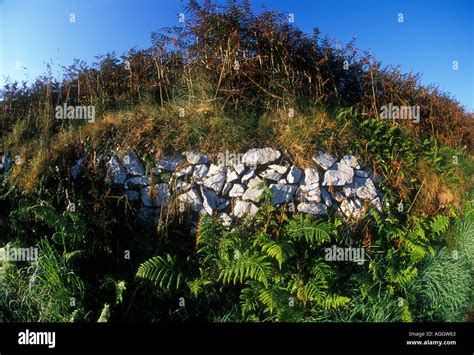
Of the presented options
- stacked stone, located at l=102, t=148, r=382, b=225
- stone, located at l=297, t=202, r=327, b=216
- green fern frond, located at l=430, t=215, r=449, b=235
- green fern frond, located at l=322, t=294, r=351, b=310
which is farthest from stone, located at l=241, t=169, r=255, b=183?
green fern frond, located at l=430, t=215, r=449, b=235

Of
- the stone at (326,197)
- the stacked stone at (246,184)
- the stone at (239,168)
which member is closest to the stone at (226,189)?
the stacked stone at (246,184)

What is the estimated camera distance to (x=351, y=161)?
593 centimetres

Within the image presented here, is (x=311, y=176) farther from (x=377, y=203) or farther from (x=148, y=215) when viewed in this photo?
(x=148, y=215)

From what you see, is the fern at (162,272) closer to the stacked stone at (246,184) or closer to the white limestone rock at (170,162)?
the stacked stone at (246,184)

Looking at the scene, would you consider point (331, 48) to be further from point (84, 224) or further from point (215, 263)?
point (84, 224)

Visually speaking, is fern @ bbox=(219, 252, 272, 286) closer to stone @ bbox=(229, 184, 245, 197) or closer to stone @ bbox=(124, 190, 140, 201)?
stone @ bbox=(229, 184, 245, 197)

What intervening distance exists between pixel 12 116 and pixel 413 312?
7129mm

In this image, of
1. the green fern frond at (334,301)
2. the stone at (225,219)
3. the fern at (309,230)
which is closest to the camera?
the green fern frond at (334,301)

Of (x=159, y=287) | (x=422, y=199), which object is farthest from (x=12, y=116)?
(x=422, y=199)

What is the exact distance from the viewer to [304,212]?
213 inches

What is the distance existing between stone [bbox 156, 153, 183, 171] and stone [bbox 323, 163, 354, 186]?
6.88 feet

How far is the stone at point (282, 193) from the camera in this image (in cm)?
546

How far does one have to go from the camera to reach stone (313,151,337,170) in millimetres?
5785

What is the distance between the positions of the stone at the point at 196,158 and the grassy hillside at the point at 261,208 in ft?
0.36
